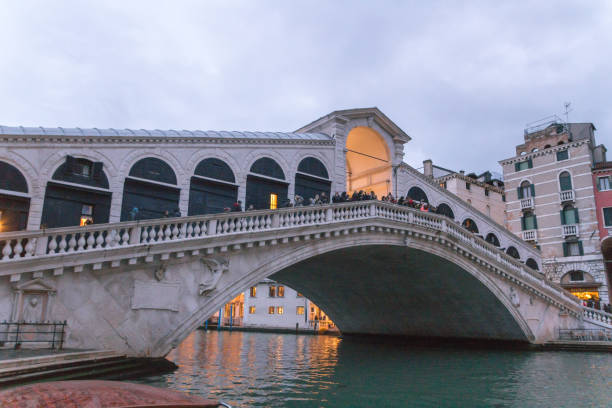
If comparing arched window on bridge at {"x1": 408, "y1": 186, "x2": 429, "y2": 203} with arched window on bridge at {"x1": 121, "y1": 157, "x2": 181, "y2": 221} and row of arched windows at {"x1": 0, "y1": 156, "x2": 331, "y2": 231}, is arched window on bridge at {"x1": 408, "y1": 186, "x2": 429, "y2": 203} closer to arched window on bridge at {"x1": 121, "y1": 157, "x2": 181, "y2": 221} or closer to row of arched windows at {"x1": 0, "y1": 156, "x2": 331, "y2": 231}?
row of arched windows at {"x1": 0, "y1": 156, "x2": 331, "y2": 231}

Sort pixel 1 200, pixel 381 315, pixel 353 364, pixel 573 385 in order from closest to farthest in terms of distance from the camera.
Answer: pixel 573 385 < pixel 1 200 < pixel 353 364 < pixel 381 315

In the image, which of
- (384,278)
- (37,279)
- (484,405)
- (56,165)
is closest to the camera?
(484,405)

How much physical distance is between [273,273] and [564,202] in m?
25.4

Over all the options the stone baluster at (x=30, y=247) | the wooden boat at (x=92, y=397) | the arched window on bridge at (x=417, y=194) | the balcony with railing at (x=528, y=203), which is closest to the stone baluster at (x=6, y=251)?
the stone baluster at (x=30, y=247)

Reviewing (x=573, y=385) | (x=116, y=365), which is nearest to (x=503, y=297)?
(x=573, y=385)

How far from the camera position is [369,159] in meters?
26.8

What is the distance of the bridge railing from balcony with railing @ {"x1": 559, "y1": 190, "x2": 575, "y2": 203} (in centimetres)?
1065

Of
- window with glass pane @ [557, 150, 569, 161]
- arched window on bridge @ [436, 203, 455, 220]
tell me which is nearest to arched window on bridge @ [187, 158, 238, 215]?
arched window on bridge @ [436, 203, 455, 220]

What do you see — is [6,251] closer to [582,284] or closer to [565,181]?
[582,284]

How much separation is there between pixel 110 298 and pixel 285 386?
18.4 feet

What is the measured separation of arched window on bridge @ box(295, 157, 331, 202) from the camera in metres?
21.7

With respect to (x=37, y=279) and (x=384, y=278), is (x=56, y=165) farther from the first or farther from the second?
(x=384, y=278)

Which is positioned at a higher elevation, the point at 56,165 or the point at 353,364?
the point at 56,165

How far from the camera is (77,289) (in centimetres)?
1255
